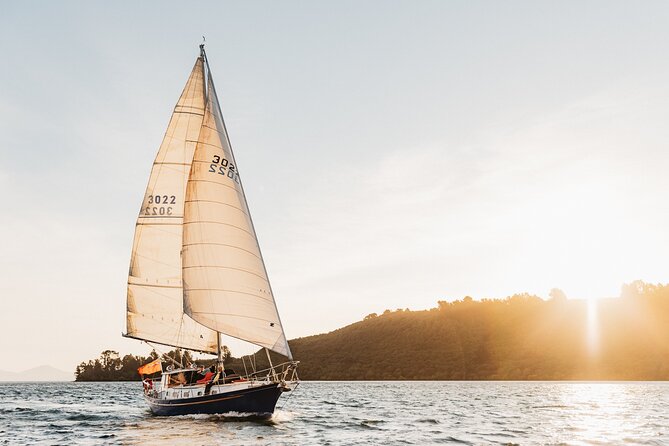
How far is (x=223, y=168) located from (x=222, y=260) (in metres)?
5.94

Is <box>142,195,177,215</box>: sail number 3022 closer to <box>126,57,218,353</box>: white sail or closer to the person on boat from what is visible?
<box>126,57,218,353</box>: white sail

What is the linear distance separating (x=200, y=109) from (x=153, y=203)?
24.5ft

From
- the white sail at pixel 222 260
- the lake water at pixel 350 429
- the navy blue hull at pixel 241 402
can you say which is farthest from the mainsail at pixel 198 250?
the lake water at pixel 350 429

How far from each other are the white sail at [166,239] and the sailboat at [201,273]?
2.7 inches

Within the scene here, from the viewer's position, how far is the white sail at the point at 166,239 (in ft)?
143

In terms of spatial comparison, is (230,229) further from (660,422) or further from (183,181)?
(660,422)

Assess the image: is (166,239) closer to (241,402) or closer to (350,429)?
(241,402)

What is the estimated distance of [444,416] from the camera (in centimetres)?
4831

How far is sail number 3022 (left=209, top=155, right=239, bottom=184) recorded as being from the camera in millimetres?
38469

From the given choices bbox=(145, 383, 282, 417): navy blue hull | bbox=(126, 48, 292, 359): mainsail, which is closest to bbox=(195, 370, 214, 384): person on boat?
bbox=(145, 383, 282, 417): navy blue hull

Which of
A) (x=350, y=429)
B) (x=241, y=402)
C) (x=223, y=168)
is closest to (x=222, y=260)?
(x=223, y=168)

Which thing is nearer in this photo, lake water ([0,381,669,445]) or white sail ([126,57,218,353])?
lake water ([0,381,669,445])

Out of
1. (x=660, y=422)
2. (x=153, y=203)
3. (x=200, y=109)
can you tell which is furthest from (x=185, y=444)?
(x=660, y=422)

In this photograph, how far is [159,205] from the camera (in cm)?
4450
